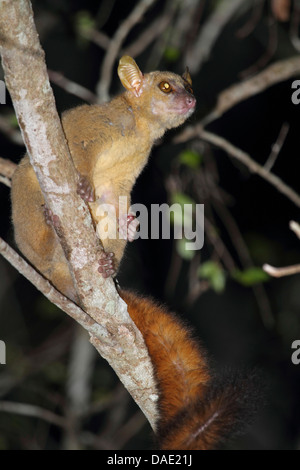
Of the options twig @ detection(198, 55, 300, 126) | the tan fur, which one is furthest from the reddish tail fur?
twig @ detection(198, 55, 300, 126)

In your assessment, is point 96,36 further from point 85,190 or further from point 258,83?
point 85,190

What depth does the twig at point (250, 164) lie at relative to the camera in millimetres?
4189

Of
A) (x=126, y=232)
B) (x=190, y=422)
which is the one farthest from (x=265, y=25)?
(x=190, y=422)

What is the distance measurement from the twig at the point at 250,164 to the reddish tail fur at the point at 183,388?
65.9 inches

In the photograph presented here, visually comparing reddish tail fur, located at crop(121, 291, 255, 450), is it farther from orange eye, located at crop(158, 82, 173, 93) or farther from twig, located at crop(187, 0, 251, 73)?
twig, located at crop(187, 0, 251, 73)

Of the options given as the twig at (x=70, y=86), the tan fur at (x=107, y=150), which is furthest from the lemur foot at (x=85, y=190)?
the twig at (x=70, y=86)

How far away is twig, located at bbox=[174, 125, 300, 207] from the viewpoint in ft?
13.7

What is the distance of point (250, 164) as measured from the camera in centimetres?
440

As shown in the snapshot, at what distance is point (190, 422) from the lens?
2.47 m

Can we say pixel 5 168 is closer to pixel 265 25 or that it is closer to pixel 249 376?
pixel 249 376
